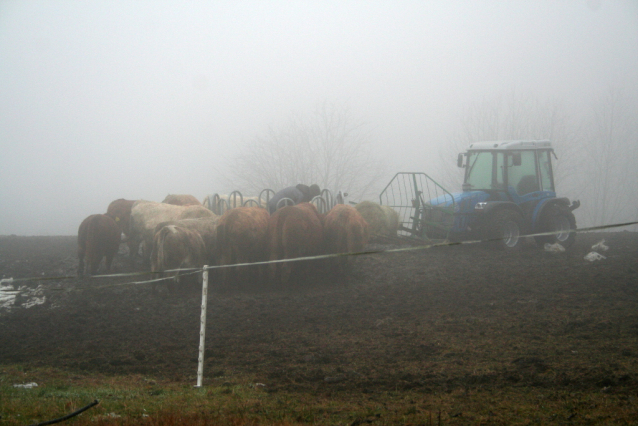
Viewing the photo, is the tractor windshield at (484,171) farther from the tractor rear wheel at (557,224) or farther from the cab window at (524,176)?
the tractor rear wheel at (557,224)

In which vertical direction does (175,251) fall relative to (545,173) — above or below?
below

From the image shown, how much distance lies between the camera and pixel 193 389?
4.68 m

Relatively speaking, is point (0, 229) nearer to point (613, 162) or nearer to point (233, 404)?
point (233, 404)

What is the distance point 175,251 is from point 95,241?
8.55ft

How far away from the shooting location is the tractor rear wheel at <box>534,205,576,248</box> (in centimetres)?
→ 1283

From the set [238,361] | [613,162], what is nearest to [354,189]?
[613,162]

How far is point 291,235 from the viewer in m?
10.6

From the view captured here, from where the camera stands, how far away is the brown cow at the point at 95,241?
448 inches

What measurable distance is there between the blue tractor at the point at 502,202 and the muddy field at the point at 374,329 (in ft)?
4.46

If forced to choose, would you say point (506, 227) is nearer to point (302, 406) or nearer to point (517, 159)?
point (517, 159)

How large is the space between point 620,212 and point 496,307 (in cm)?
3483

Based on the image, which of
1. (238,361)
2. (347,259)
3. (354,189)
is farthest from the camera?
(354,189)

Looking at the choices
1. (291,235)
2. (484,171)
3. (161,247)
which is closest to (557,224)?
(484,171)

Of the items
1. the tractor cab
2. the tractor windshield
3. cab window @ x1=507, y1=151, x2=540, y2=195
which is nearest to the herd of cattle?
the tractor windshield
